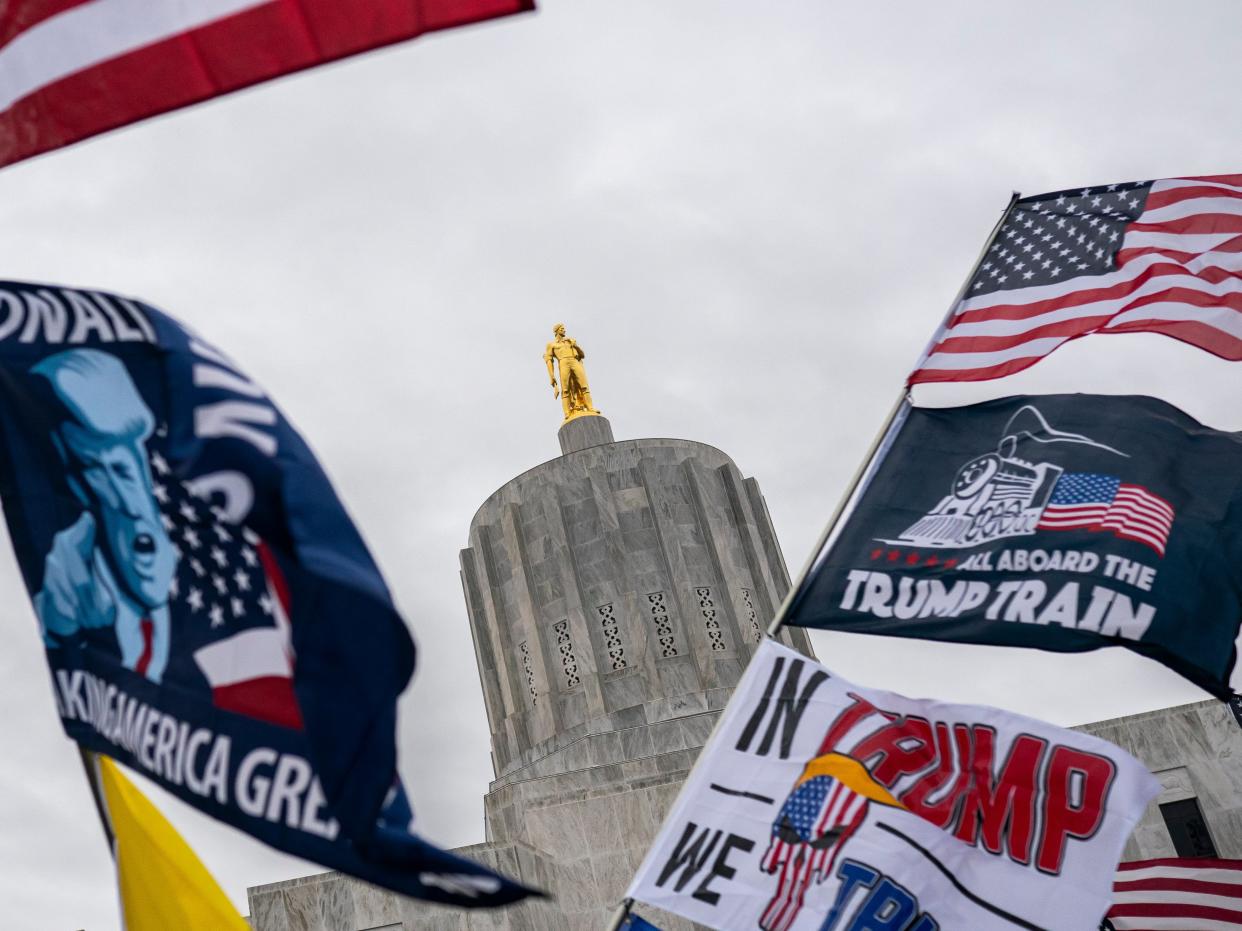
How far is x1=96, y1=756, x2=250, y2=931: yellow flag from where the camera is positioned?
622cm

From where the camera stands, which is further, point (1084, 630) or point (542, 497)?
point (542, 497)

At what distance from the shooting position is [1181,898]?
10523 mm

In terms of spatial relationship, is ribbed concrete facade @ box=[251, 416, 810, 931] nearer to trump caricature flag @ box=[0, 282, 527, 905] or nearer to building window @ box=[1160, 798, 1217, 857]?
building window @ box=[1160, 798, 1217, 857]

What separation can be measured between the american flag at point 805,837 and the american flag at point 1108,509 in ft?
6.53

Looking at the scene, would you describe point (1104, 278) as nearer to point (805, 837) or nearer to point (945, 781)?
point (945, 781)

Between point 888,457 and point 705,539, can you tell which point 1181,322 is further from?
point 705,539

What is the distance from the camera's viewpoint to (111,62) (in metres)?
5.29

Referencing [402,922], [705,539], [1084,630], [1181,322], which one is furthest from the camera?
[705,539]

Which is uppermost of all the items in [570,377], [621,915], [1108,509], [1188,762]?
[570,377]

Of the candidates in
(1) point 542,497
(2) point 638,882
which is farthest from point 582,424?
(2) point 638,882

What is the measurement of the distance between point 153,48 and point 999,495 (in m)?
5.37

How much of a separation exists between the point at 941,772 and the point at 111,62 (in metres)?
5.41

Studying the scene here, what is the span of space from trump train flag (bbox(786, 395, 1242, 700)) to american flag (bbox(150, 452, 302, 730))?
368 centimetres

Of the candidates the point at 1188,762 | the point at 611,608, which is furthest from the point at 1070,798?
the point at 611,608
